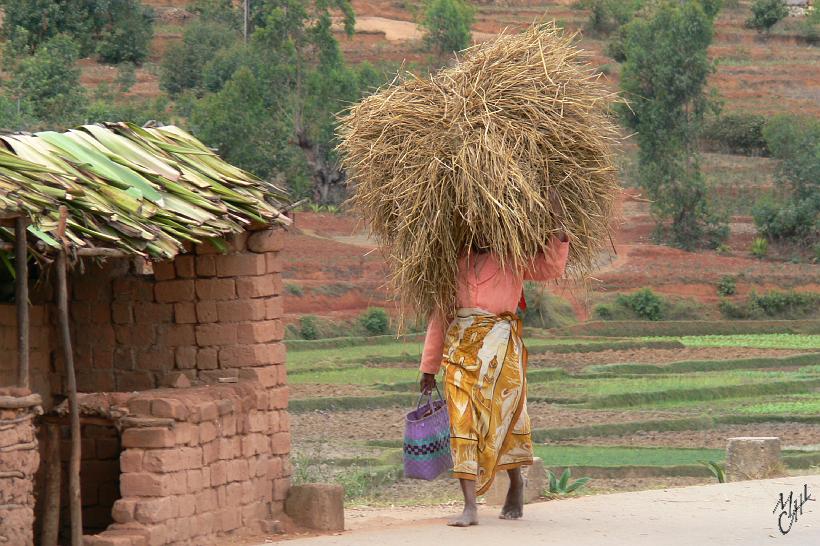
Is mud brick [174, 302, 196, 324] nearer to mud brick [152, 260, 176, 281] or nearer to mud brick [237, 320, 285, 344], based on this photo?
mud brick [152, 260, 176, 281]

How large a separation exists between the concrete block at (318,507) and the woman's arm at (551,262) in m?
1.75

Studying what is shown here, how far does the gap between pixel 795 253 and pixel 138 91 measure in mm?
19769

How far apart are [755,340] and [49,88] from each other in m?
15.5

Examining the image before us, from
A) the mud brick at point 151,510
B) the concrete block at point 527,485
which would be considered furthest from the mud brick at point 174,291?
the concrete block at point 527,485

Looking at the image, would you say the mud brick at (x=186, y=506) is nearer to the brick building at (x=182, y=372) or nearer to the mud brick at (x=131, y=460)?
the brick building at (x=182, y=372)

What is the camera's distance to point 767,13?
60.0m

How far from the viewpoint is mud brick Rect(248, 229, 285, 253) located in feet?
25.5

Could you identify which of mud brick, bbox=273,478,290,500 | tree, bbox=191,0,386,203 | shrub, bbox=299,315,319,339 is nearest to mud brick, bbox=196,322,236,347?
mud brick, bbox=273,478,290,500

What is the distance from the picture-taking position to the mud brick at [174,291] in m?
7.80

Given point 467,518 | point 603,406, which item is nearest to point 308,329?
point 603,406

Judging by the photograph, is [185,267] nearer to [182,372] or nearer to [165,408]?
[182,372]

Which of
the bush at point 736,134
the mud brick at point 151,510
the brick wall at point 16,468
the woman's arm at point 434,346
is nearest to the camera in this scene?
the brick wall at point 16,468

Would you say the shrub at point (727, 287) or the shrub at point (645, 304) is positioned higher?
the shrub at point (727, 287)

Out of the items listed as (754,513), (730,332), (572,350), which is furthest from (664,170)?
(754,513)
